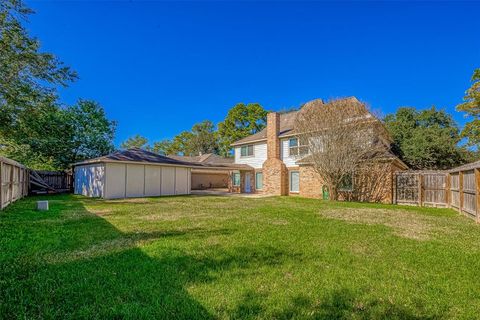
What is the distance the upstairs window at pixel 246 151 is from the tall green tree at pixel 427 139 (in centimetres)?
1230

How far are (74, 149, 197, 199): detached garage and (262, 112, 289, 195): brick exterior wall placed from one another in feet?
21.2

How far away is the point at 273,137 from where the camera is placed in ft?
68.7

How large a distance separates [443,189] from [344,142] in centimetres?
523

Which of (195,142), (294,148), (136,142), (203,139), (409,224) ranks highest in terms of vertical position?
(203,139)

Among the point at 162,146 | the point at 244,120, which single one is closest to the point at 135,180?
the point at 244,120

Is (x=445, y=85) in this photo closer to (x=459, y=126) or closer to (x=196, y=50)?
(x=459, y=126)

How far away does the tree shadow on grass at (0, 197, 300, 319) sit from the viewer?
2.75m

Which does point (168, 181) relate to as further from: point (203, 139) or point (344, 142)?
point (203, 139)

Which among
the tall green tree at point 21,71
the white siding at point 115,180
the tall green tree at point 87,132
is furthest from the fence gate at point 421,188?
the tall green tree at point 87,132

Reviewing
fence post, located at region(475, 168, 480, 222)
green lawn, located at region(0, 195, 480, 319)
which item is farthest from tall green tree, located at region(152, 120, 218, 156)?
green lawn, located at region(0, 195, 480, 319)

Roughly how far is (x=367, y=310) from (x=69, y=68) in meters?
15.7

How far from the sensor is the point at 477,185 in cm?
859

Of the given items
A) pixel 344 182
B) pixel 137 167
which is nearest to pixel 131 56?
pixel 137 167

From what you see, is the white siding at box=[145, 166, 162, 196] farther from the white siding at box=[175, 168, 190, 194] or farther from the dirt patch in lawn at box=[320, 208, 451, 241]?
the dirt patch in lawn at box=[320, 208, 451, 241]
